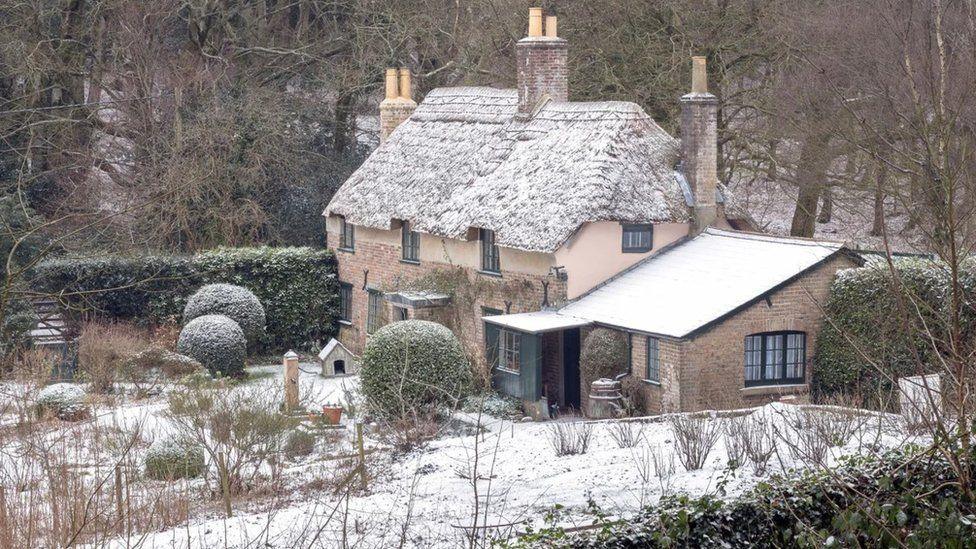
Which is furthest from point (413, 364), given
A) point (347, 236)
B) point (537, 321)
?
point (347, 236)

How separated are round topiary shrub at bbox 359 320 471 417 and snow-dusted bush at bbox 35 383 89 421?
429cm

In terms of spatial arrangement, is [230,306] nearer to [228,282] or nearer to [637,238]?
[228,282]

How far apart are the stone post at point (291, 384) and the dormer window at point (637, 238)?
6042 mm

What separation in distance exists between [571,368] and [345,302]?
27.3ft

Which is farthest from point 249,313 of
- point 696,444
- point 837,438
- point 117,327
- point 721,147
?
point 837,438

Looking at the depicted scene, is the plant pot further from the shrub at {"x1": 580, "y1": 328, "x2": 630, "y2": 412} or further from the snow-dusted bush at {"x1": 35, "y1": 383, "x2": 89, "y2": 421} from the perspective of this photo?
the shrub at {"x1": 580, "y1": 328, "x2": 630, "y2": 412}

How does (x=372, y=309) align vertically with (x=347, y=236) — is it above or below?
below

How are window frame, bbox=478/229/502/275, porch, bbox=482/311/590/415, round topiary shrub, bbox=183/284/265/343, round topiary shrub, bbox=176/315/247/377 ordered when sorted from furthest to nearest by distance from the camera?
round topiary shrub, bbox=183/284/265/343 < round topiary shrub, bbox=176/315/247/377 < window frame, bbox=478/229/502/275 < porch, bbox=482/311/590/415

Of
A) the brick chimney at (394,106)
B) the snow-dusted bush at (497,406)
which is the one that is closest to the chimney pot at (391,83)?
the brick chimney at (394,106)

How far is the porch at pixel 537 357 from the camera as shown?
22078 mm

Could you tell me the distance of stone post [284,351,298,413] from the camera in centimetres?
2100

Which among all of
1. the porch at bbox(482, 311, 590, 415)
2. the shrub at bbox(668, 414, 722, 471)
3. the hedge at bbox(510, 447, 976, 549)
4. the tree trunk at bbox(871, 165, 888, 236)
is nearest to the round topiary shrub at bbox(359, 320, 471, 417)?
the porch at bbox(482, 311, 590, 415)

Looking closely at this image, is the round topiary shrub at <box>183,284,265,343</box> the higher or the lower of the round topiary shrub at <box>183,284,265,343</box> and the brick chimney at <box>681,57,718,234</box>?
the lower

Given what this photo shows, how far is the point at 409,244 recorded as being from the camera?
2727 cm
